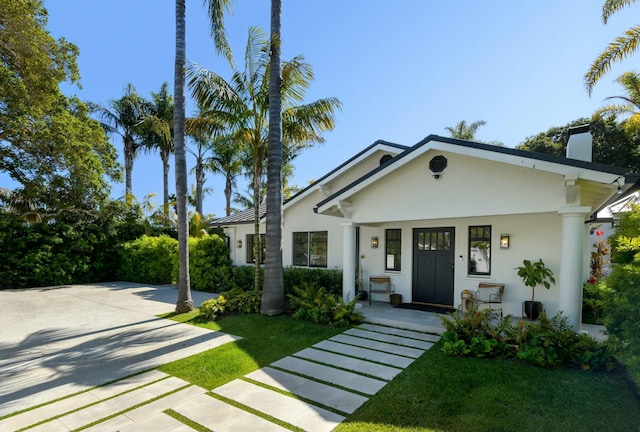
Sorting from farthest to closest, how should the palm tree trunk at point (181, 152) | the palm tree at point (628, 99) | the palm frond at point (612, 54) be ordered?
the palm tree at point (628, 99), the palm frond at point (612, 54), the palm tree trunk at point (181, 152)

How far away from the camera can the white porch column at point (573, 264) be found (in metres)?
5.94

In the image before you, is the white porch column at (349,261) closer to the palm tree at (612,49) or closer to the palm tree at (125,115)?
the palm tree at (612,49)

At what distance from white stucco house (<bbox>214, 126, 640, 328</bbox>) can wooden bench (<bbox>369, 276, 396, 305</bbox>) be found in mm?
241

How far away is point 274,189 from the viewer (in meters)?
9.05

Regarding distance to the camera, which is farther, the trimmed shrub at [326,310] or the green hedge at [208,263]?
the green hedge at [208,263]

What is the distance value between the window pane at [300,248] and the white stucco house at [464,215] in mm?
528

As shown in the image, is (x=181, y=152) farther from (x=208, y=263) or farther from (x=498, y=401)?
(x=498, y=401)

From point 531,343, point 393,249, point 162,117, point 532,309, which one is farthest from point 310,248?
point 162,117

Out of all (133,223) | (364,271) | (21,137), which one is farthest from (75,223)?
(364,271)

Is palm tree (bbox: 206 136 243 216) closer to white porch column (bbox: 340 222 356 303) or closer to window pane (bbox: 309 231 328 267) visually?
window pane (bbox: 309 231 328 267)

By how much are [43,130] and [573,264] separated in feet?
60.1

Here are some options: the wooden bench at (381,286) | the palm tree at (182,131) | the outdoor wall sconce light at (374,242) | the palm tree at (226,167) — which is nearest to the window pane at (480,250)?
the wooden bench at (381,286)

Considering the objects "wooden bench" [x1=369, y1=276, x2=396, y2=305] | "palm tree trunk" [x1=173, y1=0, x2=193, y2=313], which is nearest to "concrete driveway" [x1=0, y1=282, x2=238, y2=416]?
Result: "palm tree trunk" [x1=173, y1=0, x2=193, y2=313]

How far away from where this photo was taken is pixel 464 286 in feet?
29.4
